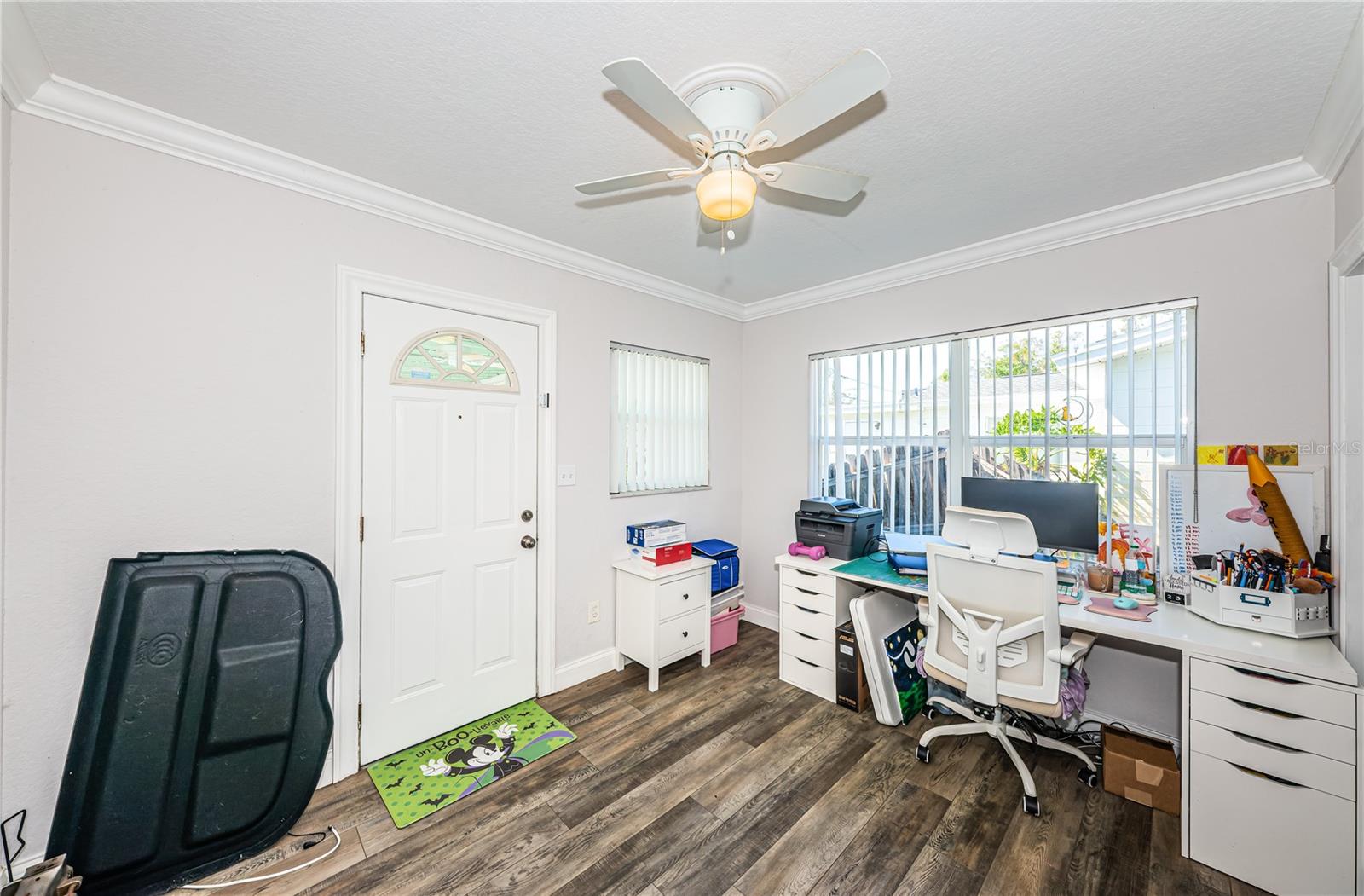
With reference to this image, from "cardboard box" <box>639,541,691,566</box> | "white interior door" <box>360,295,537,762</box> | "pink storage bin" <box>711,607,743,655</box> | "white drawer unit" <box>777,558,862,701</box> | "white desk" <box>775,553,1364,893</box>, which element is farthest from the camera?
"pink storage bin" <box>711,607,743,655</box>

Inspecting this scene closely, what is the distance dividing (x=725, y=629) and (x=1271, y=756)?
244 centimetres

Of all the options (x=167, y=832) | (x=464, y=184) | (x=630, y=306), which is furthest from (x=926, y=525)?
(x=167, y=832)

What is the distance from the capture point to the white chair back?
74.5 inches

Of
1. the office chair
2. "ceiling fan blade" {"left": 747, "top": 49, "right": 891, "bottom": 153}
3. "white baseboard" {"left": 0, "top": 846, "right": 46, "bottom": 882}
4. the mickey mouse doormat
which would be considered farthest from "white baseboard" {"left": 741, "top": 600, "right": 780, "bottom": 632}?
"white baseboard" {"left": 0, "top": 846, "right": 46, "bottom": 882}

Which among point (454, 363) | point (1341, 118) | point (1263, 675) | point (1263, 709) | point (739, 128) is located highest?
point (1341, 118)

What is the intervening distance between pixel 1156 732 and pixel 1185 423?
1425 mm

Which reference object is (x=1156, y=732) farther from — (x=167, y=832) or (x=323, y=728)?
(x=167, y=832)

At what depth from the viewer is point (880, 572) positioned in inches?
104

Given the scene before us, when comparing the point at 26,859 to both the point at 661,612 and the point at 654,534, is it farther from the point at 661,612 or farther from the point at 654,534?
the point at 654,534

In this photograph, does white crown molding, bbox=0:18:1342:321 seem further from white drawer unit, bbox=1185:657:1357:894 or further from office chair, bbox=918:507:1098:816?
white drawer unit, bbox=1185:657:1357:894

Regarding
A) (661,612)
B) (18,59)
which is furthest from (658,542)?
(18,59)

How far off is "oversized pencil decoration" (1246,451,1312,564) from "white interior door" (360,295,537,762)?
3.21m

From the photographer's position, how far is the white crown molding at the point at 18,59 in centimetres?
125

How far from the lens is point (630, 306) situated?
3199mm
